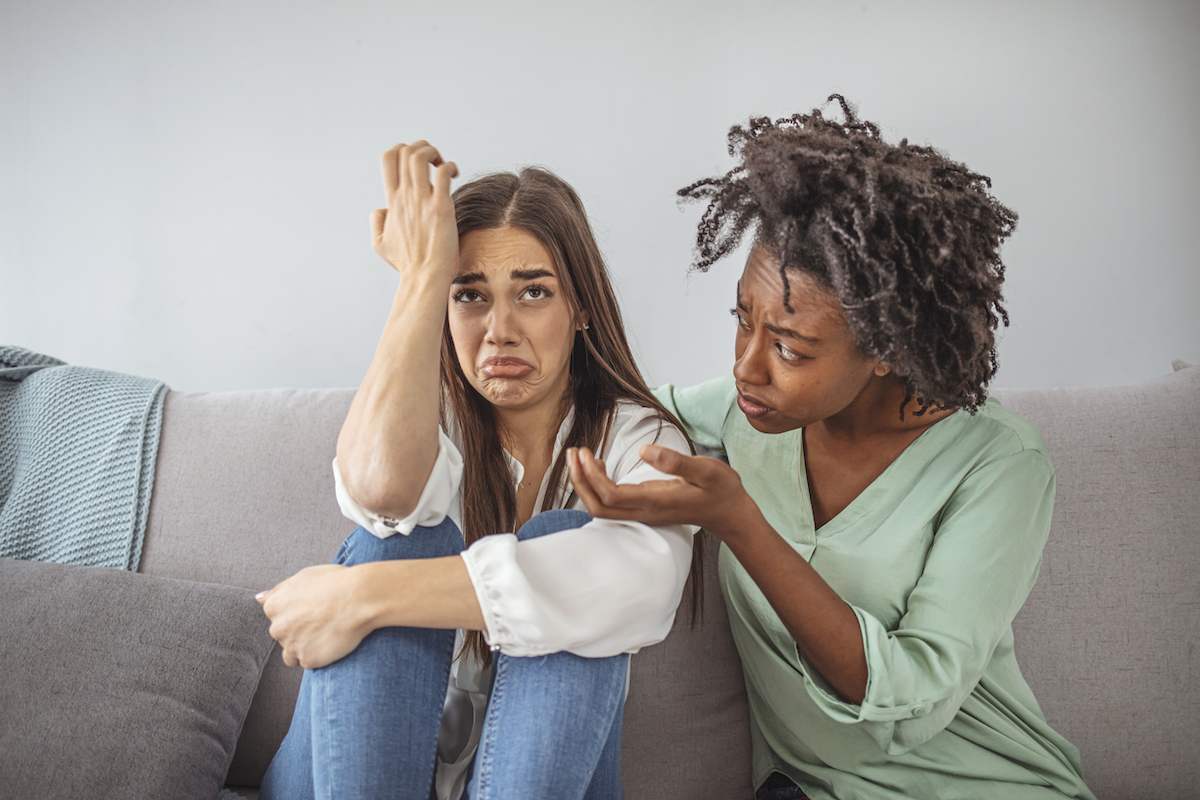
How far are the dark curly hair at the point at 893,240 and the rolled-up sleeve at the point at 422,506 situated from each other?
0.45 metres

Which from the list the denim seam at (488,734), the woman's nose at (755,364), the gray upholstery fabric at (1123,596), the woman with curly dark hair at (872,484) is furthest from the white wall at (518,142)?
the denim seam at (488,734)

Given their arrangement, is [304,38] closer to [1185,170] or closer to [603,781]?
[603,781]

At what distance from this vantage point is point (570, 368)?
123 cm

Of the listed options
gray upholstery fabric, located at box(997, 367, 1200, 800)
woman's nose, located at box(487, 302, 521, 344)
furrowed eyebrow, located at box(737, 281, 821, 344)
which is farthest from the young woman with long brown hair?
gray upholstery fabric, located at box(997, 367, 1200, 800)

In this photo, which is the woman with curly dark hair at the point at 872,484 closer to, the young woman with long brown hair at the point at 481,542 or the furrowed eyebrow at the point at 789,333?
the furrowed eyebrow at the point at 789,333

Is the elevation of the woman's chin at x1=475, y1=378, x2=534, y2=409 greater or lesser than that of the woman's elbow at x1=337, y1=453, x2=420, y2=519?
greater

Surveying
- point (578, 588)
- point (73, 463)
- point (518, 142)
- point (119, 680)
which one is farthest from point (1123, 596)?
point (73, 463)

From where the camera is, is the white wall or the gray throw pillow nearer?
the gray throw pillow

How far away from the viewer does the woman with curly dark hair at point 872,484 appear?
2.85 feet

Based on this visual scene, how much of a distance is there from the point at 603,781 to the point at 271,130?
1401 mm

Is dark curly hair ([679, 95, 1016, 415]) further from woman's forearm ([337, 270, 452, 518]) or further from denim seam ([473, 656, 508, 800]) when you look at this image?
denim seam ([473, 656, 508, 800])

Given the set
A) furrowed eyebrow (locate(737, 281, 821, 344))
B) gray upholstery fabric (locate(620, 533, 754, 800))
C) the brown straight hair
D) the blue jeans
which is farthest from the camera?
gray upholstery fabric (locate(620, 533, 754, 800))

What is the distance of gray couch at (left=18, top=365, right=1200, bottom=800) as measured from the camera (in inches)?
46.7

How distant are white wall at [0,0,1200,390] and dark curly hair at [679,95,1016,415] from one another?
2.18ft
